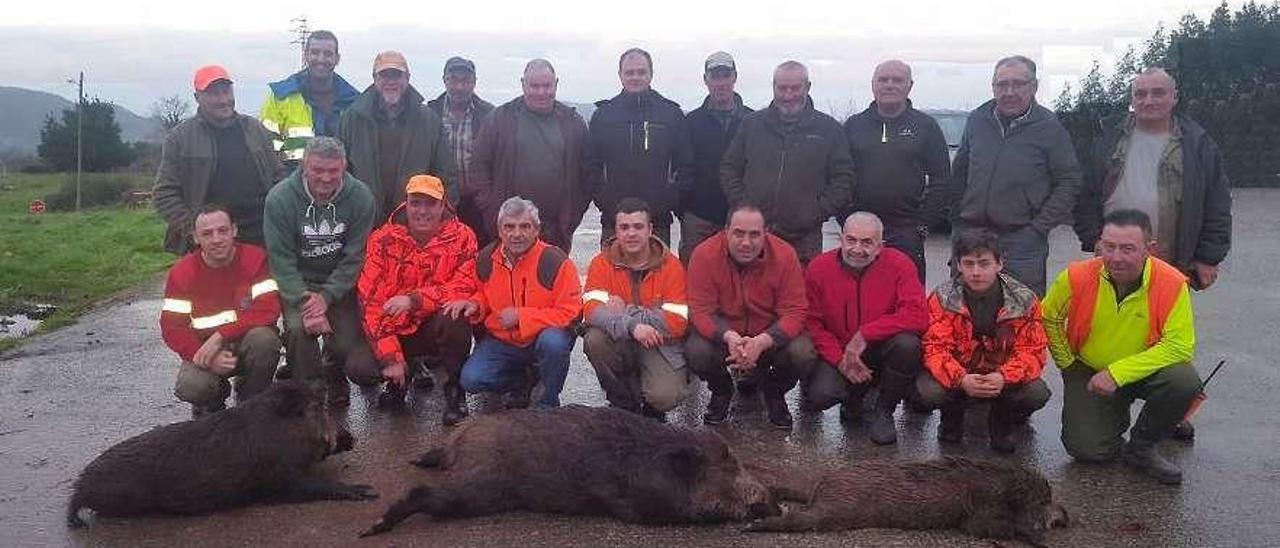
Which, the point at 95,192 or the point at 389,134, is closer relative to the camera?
the point at 389,134

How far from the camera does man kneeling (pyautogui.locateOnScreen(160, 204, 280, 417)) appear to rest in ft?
20.0

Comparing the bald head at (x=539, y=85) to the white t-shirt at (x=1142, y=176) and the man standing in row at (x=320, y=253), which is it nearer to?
the man standing in row at (x=320, y=253)

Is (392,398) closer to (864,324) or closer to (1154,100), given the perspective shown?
(864,324)

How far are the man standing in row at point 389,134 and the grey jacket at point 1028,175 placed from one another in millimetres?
3764

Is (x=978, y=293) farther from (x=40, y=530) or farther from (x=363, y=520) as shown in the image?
(x=40, y=530)

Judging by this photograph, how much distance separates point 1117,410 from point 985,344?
0.78 m

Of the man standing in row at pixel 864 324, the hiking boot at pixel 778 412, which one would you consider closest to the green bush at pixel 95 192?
the hiking boot at pixel 778 412

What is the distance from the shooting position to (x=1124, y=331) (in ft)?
18.9

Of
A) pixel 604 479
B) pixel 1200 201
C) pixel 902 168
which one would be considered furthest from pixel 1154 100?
pixel 604 479

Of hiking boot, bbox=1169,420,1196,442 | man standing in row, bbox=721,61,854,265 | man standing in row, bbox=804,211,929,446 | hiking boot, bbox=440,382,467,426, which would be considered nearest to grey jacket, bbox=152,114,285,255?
Answer: hiking boot, bbox=440,382,467,426

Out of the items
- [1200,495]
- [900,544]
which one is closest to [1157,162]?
[1200,495]

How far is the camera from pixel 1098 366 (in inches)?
230

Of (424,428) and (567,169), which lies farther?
(567,169)

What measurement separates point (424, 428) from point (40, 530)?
84.6 inches
